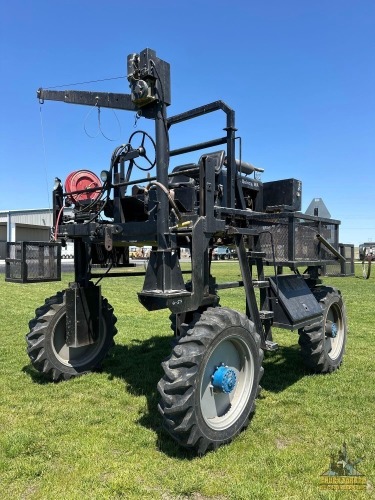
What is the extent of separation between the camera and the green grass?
9.94 ft

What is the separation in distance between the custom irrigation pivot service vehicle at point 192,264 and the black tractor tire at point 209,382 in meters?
0.01

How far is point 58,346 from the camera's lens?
533cm

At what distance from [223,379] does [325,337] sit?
2.41 metres

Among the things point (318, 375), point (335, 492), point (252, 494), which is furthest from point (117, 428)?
point (318, 375)

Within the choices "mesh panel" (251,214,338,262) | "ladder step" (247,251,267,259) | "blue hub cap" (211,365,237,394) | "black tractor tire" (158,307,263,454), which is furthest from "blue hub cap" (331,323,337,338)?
"blue hub cap" (211,365,237,394)

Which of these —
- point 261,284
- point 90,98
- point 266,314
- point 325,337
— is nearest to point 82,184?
point 90,98

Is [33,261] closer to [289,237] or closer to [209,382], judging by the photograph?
[209,382]

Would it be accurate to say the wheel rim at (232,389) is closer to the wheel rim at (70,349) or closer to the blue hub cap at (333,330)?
the blue hub cap at (333,330)

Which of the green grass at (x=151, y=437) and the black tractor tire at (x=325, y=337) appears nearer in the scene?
the green grass at (x=151, y=437)

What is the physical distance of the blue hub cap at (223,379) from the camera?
3695 mm

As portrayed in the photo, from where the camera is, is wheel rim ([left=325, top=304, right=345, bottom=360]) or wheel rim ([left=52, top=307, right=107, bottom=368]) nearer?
wheel rim ([left=52, top=307, right=107, bottom=368])

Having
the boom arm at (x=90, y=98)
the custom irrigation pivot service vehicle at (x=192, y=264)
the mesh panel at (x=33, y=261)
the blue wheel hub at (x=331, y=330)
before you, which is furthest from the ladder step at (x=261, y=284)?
the mesh panel at (x=33, y=261)

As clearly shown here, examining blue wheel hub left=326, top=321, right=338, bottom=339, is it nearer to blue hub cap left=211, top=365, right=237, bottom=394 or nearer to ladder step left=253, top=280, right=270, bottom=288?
ladder step left=253, top=280, right=270, bottom=288

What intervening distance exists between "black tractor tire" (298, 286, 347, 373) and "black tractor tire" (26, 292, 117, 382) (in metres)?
2.59
